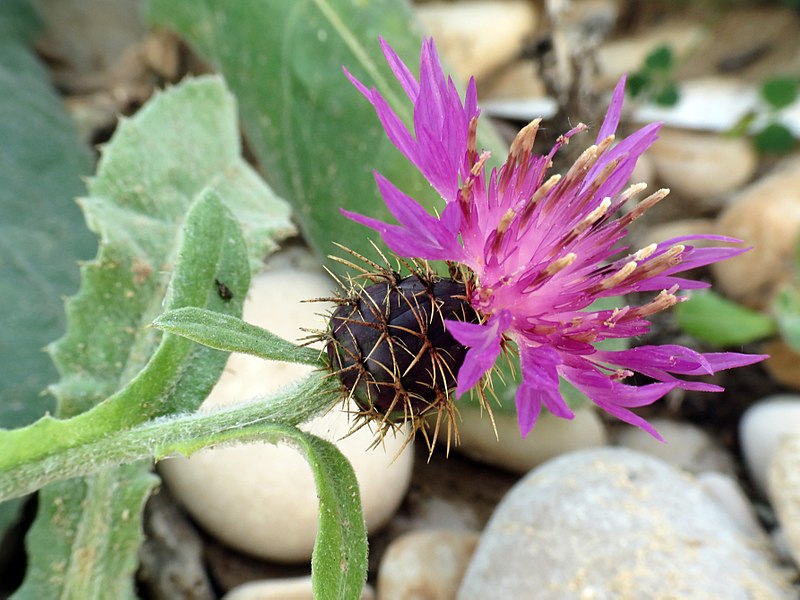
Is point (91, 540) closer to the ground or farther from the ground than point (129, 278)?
closer to the ground

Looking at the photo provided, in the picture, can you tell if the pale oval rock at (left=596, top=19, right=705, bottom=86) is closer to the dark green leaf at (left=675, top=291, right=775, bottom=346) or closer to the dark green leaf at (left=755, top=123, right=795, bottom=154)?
the dark green leaf at (left=755, top=123, right=795, bottom=154)

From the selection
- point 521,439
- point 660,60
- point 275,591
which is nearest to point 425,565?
point 275,591

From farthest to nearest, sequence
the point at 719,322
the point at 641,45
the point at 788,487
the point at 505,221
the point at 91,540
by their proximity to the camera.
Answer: the point at 641,45 < the point at 719,322 < the point at 788,487 < the point at 91,540 < the point at 505,221

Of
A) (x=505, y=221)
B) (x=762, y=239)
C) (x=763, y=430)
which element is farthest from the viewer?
(x=762, y=239)

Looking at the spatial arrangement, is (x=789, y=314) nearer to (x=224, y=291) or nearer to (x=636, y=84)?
(x=636, y=84)

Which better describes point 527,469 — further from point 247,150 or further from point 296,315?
point 247,150

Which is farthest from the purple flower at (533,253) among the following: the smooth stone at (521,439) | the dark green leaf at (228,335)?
the smooth stone at (521,439)
